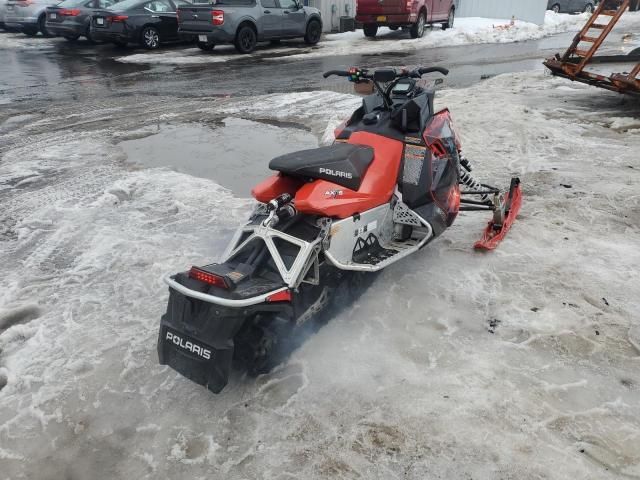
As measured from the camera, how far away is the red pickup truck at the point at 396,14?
701 inches

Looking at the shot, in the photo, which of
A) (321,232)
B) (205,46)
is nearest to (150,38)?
(205,46)

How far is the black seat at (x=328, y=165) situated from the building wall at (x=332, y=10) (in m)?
19.5

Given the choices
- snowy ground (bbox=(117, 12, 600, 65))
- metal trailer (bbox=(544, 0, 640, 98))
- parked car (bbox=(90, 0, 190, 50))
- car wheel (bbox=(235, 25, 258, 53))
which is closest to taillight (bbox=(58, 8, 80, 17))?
parked car (bbox=(90, 0, 190, 50))

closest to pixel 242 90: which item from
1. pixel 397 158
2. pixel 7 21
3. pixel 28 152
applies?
pixel 28 152

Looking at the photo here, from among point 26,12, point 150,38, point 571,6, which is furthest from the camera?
point 571,6

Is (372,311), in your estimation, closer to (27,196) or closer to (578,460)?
(578,460)

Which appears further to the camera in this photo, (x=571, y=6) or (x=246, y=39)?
(x=571, y=6)

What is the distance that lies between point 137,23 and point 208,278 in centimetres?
1567

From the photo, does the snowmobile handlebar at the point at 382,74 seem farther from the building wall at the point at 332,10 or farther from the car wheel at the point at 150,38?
the building wall at the point at 332,10

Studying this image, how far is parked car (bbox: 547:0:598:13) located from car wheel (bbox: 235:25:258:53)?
2254 cm

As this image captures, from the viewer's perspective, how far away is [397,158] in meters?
3.77

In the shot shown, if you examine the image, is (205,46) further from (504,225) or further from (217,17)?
(504,225)

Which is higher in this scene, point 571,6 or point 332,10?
point 332,10

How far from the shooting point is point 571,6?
101 feet
